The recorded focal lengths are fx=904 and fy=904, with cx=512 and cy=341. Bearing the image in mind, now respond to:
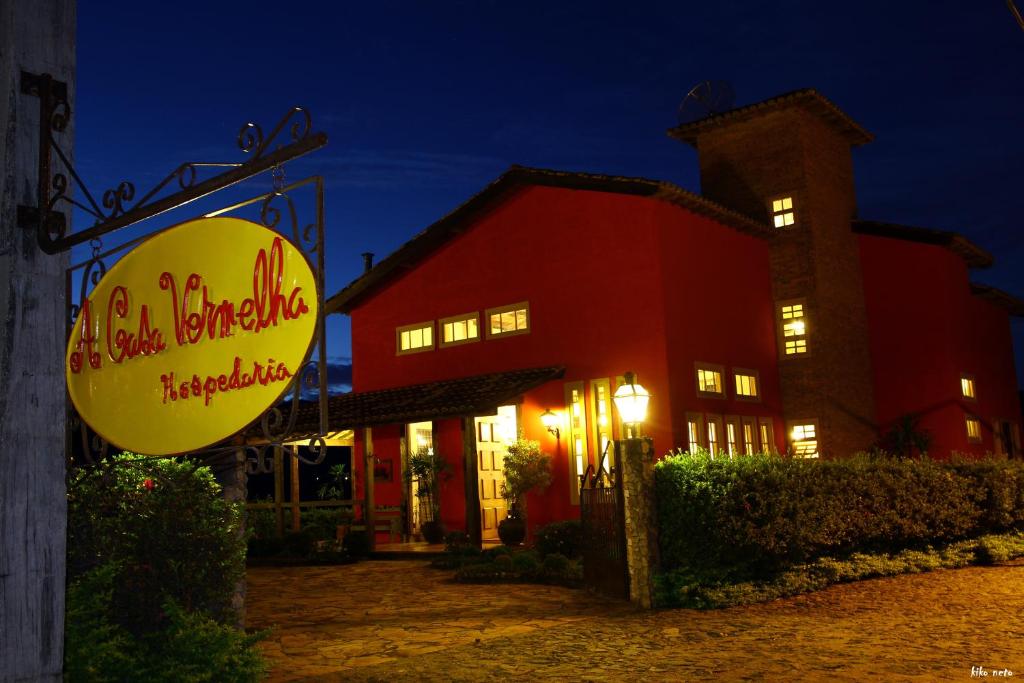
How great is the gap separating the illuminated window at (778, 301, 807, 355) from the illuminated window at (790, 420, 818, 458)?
5.44 feet

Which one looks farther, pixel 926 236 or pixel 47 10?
pixel 926 236

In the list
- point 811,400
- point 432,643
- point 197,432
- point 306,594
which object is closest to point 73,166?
point 197,432

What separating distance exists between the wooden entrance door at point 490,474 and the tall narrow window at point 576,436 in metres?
2.04

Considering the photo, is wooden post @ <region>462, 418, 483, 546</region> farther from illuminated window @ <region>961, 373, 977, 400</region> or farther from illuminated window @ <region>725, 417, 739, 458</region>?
illuminated window @ <region>961, 373, 977, 400</region>

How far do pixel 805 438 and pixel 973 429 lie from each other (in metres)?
6.09

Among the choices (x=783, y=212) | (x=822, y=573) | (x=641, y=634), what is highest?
(x=783, y=212)

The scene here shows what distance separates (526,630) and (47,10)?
7.30 m

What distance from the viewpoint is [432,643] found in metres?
9.00

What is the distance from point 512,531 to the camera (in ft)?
58.2

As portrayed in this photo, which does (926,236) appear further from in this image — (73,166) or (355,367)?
(73,166)

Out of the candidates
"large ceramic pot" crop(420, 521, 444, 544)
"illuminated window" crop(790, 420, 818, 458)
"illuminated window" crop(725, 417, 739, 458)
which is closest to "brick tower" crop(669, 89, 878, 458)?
"illuminated window" crop(790, 420, 818, 458)

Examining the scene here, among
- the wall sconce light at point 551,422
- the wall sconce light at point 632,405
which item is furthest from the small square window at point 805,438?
the wall sconce light at point 632,405

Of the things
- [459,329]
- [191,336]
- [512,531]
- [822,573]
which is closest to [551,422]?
[512,531]

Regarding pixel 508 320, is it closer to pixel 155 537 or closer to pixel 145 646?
pixel 155 537
